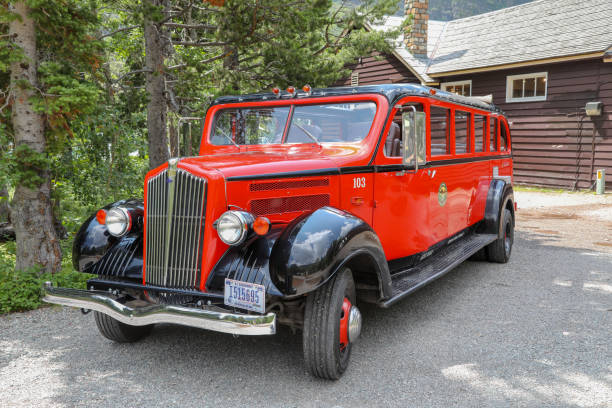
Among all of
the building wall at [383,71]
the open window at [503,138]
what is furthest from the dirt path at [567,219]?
the building wall at [383,71]

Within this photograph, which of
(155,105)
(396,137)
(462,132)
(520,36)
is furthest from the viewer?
(520,36)

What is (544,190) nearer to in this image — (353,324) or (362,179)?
(362,179)

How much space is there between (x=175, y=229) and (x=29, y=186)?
2.58m

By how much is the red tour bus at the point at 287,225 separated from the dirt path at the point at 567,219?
4285 millimetres

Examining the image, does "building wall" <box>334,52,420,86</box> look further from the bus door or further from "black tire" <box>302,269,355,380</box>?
"black tire" <box>302,269,355,380</box>

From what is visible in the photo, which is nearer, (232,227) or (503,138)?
(232,227)

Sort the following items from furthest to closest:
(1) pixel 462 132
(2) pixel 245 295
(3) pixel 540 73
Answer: (3) pixel 540 73, (1) pixel 462 132, (2) pixel 245 295

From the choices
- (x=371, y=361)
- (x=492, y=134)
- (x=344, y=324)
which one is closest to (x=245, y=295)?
(x=344, y=324)

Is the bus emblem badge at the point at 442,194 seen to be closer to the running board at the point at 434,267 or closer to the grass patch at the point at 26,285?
the running board at the point at 434,267

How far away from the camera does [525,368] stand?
364cm

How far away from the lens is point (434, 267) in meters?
4.96

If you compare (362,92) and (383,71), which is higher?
(383,71)

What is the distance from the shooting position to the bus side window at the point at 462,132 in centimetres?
575

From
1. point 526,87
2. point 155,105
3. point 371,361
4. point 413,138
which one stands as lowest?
point 371,361
